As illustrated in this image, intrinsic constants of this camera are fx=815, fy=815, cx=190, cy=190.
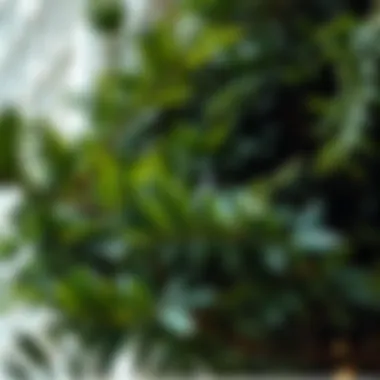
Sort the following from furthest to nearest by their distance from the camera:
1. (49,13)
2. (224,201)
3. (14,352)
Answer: (49,13) → (14,352) → (224,201)

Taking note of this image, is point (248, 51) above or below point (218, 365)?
above

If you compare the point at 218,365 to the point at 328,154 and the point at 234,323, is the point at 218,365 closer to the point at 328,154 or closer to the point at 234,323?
the point at 234,323

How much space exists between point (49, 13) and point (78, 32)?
2.0 inches

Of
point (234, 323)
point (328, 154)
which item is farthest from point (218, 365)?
point (328, 154)

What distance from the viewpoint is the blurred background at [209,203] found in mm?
467

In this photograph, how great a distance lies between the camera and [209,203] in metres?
0.45

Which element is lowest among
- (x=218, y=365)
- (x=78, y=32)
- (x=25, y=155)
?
(x=218, y=365)

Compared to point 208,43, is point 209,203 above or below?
below

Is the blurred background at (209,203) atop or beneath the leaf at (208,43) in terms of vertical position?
beneath

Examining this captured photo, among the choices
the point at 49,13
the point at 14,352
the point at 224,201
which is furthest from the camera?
the point at 49,13

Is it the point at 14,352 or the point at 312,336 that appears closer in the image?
the point at 312,336

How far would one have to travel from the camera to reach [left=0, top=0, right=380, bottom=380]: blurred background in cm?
47

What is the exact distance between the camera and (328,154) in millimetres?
487

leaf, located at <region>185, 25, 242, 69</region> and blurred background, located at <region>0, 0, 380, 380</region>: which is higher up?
leaf, located at <region>185, 25, 242, 69</region>
